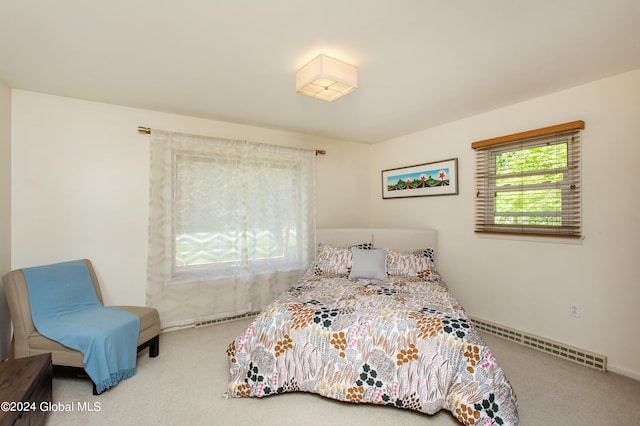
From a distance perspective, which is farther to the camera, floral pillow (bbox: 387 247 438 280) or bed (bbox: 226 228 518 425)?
floral pillow (bbox: 387 247 438 280)

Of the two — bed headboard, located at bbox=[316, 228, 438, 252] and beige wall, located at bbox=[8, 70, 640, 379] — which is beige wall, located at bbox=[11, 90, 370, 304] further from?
bed headboard, located at bbox=[316, 228, 438, 252]

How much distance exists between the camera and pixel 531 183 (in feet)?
9.31

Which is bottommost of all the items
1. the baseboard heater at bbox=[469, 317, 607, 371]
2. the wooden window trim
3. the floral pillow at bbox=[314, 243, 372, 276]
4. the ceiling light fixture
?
the baseboard heater at bbox=[469, 317, 607, 371]

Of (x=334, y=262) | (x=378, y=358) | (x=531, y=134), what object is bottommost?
(x=378, y=358)

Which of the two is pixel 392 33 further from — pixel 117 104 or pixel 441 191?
pixel 117 104

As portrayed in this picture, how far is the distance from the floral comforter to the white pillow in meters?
0.70

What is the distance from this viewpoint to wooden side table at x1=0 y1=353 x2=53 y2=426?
1359 mm

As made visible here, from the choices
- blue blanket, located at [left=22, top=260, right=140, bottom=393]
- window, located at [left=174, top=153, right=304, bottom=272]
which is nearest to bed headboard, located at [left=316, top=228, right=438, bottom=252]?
window, located at [left=174, top=153, right=304, bottom=272]

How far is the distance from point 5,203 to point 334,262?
2.93m

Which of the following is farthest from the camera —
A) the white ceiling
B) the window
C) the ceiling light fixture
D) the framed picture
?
the framed picture

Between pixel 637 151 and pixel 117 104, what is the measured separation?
4.43m

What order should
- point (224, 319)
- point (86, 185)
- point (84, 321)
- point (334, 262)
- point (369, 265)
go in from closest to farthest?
point (84, 321)
point (86, 185)
point (369, 265)
point (334, 262)
point (224, 319)

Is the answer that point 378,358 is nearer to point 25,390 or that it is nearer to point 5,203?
point 25,390

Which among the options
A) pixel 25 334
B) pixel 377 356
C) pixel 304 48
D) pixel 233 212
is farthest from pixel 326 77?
pixel 25 334
